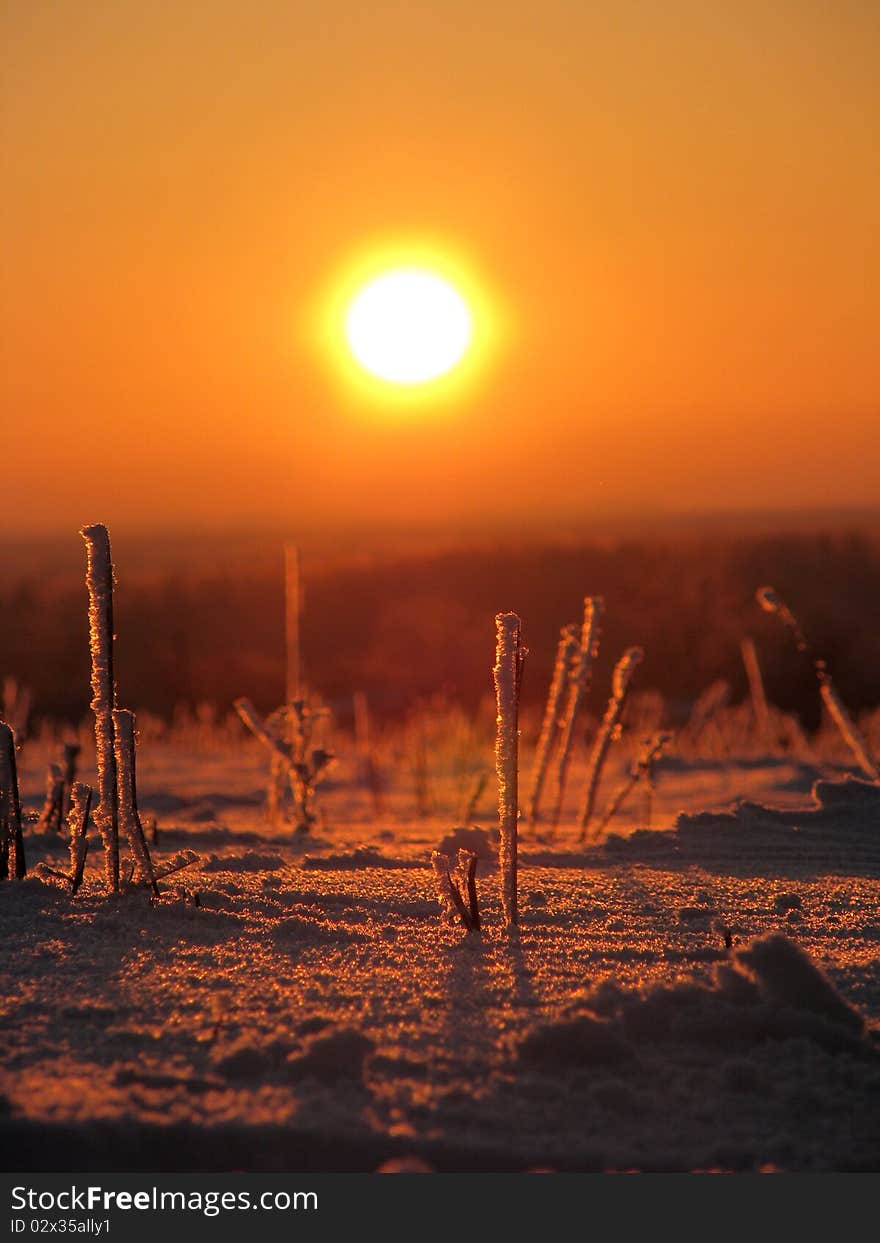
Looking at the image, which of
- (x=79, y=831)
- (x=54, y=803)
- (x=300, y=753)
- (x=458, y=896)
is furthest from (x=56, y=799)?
(x=458, y=896)

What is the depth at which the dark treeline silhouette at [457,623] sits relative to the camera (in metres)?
14.0

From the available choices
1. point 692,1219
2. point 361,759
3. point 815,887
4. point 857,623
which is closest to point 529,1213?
point 692,1219

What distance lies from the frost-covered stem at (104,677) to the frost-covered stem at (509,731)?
783 mm

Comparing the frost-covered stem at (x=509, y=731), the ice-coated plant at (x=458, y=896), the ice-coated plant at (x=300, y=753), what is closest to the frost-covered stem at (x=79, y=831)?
the ice-coated plant at (x=458, y=896)

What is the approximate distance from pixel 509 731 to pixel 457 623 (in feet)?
44.5

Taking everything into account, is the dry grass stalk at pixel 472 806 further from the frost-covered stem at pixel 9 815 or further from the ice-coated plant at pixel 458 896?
the frost-covered stem at pixel 9 815

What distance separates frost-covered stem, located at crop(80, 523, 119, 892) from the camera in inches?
98.8

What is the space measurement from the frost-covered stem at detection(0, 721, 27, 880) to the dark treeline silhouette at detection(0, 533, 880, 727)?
9.85 meters

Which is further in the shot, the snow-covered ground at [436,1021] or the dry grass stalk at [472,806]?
the dry grass stalk at [472,806]

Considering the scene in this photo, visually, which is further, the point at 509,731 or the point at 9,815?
the point at 9,815

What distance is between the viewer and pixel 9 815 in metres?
2.73

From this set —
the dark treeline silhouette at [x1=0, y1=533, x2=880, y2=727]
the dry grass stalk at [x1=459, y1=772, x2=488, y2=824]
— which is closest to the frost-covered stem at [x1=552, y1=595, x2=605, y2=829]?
the dry grass stalk at [x1=459, y1=772, x2=488, y2=824]

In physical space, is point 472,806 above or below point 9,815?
below

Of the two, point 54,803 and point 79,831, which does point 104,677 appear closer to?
point 79,831
